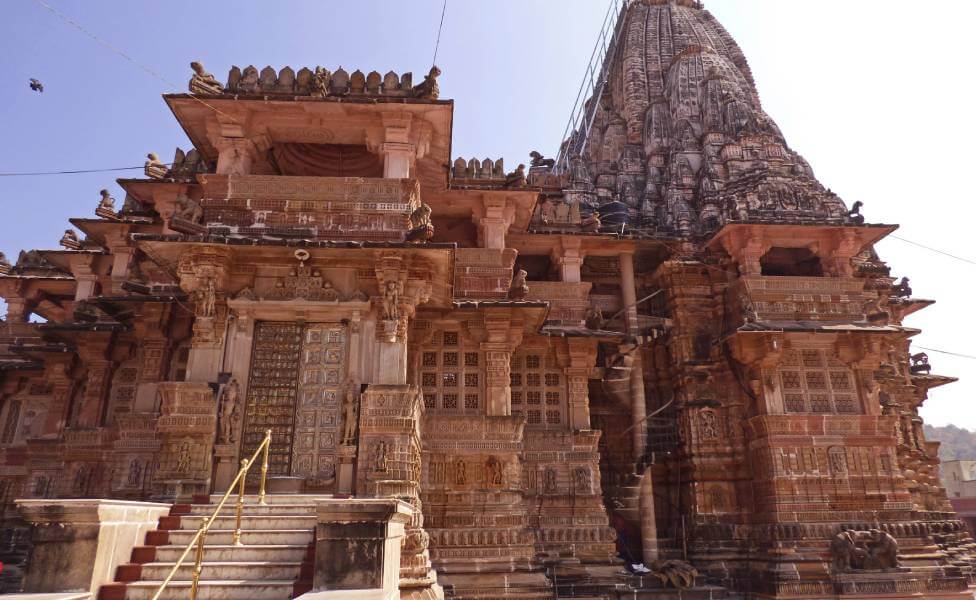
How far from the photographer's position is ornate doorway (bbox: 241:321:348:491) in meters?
11.1

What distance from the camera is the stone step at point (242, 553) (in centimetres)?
779

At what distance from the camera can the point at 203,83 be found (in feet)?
43.4

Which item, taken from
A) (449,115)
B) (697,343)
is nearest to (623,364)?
(697,343)

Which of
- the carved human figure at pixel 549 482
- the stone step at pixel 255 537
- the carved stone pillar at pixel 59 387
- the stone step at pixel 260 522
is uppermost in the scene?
the carved stone pillar at pixel 59 387

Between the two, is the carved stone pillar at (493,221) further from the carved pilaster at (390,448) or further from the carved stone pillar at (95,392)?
the carved stone pillar at (95,392)

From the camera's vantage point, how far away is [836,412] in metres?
17.5

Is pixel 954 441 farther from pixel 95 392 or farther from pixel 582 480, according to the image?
pixel 95 392

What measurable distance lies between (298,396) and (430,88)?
7073mm

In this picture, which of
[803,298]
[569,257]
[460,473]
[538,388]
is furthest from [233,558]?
[803,298]

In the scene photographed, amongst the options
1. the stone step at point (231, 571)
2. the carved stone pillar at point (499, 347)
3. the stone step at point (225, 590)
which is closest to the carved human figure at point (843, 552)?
the carved stone pillar at point (499, 347)

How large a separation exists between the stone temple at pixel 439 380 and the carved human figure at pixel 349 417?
0.24 ft

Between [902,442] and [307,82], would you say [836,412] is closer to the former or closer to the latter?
[902,442]

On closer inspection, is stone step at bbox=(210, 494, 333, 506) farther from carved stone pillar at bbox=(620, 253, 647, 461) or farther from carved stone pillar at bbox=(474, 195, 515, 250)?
carved stone pillar at bbox=(620, 253, 647, 461)

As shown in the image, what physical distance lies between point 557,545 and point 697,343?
27.9 feet
